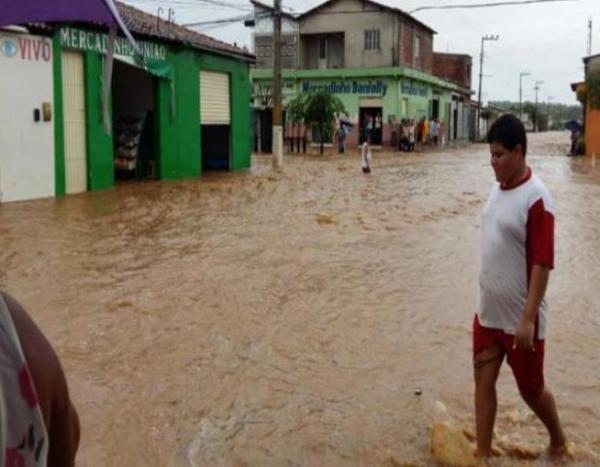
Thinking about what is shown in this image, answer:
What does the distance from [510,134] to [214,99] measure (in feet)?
65.3

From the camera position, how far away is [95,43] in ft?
55.5

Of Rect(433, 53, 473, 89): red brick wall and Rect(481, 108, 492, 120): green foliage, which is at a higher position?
Rect(433, 53, 473, 89): red brick wall

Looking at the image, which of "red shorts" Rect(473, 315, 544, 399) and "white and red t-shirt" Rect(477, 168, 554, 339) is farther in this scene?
"red shorts" Rect(473, 315, 544, 399)

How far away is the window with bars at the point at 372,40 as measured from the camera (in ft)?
147

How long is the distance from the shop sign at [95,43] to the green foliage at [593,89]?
22.2 meters

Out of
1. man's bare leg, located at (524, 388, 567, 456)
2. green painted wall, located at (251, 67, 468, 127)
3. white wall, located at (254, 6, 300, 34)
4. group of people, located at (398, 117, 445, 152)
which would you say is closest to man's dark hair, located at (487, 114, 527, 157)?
man's bare leg, located at (524, 388, 567, 456)

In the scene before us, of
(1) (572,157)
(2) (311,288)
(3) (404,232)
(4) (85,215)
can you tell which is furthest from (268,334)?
(1) (572,157)

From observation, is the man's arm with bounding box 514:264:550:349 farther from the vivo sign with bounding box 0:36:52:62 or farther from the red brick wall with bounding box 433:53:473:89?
the red brick wall with bounding box 433:53:473:89

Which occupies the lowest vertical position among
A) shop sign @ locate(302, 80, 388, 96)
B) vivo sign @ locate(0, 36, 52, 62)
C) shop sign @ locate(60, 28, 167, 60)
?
vivo sign @ locate(0, 36, 52, 62)

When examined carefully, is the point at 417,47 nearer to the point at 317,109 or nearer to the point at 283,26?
the point at 283,26

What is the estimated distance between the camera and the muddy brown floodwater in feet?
15.4

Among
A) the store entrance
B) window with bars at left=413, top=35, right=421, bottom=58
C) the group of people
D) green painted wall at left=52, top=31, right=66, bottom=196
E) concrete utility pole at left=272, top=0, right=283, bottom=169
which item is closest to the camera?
green painted wall at left=52, top=31, right=66, bottom=196

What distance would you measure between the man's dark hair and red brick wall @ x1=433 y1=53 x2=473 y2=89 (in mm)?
60320

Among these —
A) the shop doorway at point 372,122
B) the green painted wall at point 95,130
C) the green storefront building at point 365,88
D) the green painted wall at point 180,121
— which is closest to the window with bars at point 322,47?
the green storefront building at point 365,88
